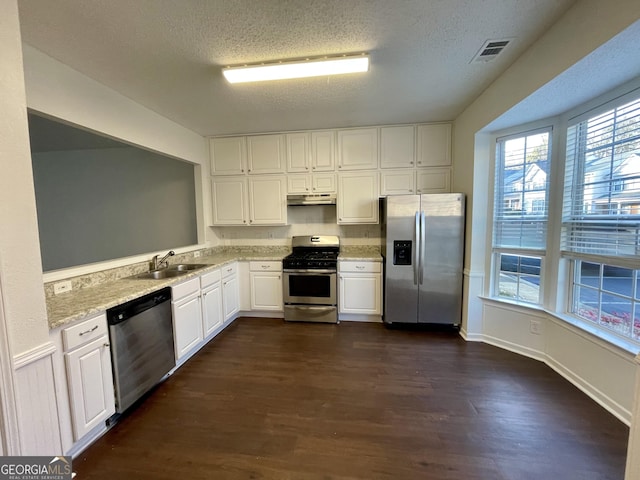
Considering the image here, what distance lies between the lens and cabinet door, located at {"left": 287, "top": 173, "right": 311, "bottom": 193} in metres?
3.68

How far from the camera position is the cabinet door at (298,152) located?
11.8 feet

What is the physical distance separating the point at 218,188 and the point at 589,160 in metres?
4.14

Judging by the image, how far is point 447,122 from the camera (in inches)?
131

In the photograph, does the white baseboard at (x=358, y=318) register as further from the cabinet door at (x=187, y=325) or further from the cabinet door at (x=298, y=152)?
the cabinet door at (x=298, y=152)

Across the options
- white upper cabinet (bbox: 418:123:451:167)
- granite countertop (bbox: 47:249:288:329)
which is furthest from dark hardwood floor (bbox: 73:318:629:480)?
white upper cabinet (bbox: 418:123:451:167)

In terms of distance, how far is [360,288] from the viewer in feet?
11.2

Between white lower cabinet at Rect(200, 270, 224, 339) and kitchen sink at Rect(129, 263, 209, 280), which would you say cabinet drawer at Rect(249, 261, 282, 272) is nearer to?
white lower cabinet at Rect(200, 270, 224, 339)

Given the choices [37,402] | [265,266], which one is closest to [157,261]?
[265,266]

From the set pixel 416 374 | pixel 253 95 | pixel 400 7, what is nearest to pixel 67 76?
pixel 253 95

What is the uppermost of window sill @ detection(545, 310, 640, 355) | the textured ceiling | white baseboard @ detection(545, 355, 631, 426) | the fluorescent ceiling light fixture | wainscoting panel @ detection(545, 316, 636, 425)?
the textured ceiling

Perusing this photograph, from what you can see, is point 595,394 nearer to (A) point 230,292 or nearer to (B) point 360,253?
(B) point 360,253

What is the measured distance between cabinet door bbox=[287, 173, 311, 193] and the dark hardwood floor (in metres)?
2.18

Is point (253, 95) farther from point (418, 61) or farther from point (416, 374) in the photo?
point (416, 374)

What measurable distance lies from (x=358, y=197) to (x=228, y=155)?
201cm
